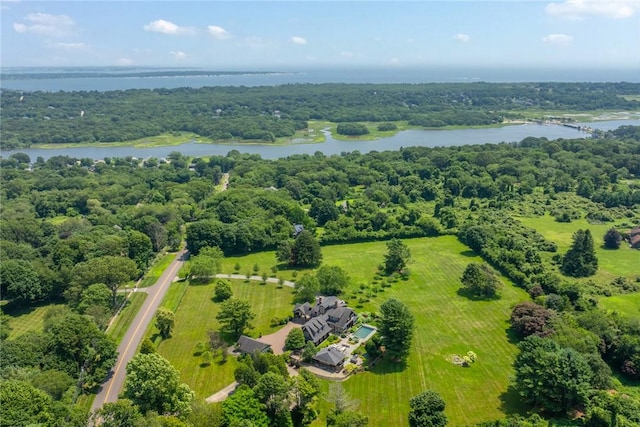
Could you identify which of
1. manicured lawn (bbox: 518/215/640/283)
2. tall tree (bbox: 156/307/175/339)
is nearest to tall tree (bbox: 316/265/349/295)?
tall tree (bbox: 156/307/175/339)

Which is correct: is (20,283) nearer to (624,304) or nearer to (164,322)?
(164,322)

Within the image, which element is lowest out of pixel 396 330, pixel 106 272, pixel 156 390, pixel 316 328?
pixel 316 328

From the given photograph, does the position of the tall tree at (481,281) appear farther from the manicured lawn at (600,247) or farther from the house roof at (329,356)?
the house roof at (329,356)

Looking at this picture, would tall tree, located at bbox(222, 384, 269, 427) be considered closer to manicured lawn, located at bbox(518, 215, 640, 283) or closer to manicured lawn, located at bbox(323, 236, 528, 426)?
manicured lawn, located at bbox(323, 236, 528, 426)

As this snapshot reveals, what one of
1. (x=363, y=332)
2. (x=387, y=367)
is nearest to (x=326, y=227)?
(x=363, y=332)

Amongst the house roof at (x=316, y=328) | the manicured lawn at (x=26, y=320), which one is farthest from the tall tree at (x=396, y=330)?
the manicured lawn at (x=26, y=320)

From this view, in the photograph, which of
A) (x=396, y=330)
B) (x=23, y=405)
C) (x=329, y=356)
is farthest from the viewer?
(x=396, y=330)
